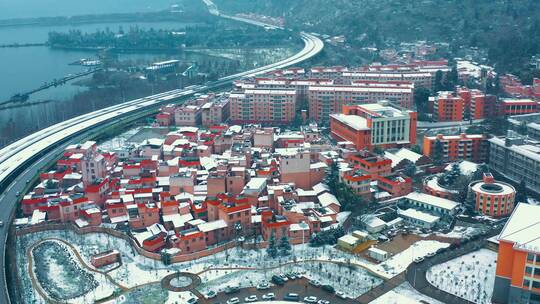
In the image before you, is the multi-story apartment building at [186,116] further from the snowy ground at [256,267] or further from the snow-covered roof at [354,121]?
the snowy ground at [256,267]

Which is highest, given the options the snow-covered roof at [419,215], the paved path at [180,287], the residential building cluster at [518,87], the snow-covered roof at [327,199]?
the residential building cluster at [518,87]

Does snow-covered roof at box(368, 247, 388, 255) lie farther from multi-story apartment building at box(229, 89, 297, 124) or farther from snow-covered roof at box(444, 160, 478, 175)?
multi-story apartment building at box(229, 89, 297, 124)

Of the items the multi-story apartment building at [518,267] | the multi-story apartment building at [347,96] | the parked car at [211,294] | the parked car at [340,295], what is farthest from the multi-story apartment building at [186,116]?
the multi-story apartment building at [518,267]

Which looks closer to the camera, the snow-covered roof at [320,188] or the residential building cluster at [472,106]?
the snow-covered roof at [320,188]

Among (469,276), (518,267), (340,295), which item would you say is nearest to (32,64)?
(340,295)

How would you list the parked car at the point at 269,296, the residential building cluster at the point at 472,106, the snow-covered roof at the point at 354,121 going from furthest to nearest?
the residential building cluster at the point at 472,106, the snow-covered roof at the point at 354,121, the parked car at the point at 269,296

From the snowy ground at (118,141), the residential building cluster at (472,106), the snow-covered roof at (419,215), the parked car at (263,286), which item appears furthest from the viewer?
the residential building cluster at (472,106)

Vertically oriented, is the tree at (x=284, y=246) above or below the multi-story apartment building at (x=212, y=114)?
below
